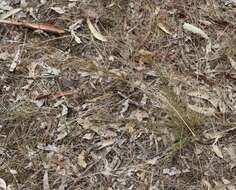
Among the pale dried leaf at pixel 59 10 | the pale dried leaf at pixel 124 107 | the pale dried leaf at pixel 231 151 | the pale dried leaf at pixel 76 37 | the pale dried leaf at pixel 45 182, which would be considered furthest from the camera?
the pale dried leaf at pixel 59 10

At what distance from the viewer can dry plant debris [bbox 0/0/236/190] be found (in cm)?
245

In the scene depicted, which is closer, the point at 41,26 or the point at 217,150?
the point at 217,150

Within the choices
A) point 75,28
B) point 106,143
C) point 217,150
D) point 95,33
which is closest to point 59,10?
point 75,28

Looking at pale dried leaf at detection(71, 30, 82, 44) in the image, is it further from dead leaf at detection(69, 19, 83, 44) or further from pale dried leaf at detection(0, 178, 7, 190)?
pale dried leaf at detection(0, 178, 7, 190)

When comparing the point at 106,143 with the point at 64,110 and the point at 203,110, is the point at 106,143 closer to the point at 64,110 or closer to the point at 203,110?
the point at 64,110

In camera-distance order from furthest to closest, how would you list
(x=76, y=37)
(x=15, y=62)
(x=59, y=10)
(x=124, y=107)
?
1. (x=59, y=10)
2. (x=76, y=37)
3. (x=15, y=62)
4. (x=124, y=107)

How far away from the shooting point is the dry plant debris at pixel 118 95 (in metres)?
2.45

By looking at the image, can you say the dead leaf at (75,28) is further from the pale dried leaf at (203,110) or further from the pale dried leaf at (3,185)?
the pale dried leaf at (3,185)

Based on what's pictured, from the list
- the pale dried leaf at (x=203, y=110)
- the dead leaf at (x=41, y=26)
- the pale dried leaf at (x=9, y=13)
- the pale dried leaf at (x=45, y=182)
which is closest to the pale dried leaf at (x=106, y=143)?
the pale dried leaf at (x=45, y=182)

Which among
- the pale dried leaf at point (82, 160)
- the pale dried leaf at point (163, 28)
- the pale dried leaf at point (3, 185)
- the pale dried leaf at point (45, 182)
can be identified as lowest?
the pale dried leaf at point (3, 185)

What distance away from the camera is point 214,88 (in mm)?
2730

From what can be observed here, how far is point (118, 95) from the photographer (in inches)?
105

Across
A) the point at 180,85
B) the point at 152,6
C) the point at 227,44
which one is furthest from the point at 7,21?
the point at 227,44

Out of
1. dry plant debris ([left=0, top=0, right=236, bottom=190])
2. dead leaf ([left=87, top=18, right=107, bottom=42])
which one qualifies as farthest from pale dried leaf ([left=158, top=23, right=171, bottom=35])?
dead leaf ([left=87, top=18, right=107, bottom=42])
